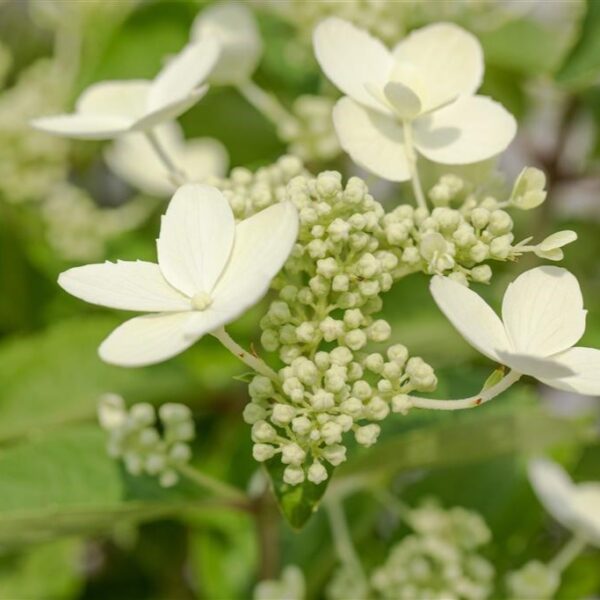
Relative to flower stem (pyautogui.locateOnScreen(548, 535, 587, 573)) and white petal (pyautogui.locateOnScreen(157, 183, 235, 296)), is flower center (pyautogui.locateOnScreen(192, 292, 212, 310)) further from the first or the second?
flower stem (pyautogui.locateOnScreen(548, 535, 587, 573))

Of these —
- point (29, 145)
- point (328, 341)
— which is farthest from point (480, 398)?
point (29, 145)

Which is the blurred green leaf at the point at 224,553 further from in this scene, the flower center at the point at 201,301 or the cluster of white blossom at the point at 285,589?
the flower center at the point at 201,301

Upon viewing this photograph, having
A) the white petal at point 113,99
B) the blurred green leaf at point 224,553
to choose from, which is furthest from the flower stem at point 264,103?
the blurred green leaf at point 224,553

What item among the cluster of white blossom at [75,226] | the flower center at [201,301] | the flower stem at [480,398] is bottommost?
the cluster of white blossom at [75,226]

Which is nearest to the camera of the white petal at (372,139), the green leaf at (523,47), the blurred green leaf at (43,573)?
the white petal at (372,139)

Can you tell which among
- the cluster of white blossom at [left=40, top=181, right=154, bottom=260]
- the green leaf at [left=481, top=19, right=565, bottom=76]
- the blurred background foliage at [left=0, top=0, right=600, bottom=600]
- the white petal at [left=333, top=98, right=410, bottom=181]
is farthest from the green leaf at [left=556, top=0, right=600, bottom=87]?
the cluster of white blossom at [left=40, top=181, right=154, bottom=260]

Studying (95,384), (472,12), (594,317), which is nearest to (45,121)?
(95,384)
